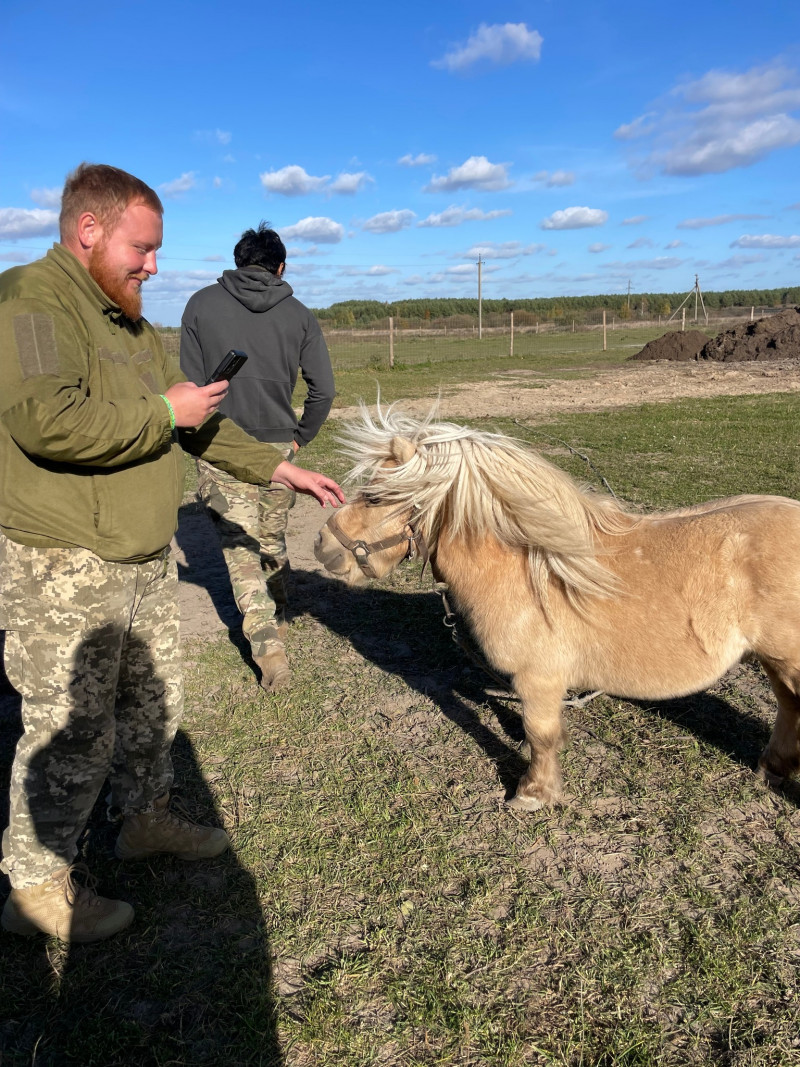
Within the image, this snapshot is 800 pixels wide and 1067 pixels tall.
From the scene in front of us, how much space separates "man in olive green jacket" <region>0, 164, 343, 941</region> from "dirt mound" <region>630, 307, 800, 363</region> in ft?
103

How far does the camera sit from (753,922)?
2.79 meters

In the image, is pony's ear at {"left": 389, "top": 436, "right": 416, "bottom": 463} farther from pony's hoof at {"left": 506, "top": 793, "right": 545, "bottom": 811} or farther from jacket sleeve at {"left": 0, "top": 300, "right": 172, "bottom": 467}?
pony's hoof at {"left": 506, "top": 793, "right": 545, "bottom": 811}

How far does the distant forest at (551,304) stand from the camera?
7094 cm

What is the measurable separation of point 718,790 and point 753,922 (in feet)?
3.02

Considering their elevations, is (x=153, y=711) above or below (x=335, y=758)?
above

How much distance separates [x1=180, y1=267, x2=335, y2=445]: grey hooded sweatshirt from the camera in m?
4.79

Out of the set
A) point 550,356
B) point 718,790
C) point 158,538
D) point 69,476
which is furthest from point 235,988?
point 550,356

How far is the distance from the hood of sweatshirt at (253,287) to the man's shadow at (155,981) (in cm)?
338

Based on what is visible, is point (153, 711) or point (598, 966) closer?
point (598, 966)

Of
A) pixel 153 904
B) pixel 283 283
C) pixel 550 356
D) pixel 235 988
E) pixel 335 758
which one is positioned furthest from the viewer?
pixel 550 356

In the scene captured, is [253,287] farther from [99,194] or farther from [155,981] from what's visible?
[155,981]

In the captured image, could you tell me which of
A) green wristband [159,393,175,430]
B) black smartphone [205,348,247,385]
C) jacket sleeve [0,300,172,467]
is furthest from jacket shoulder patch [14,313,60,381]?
black smartphone [205,348,247,385]

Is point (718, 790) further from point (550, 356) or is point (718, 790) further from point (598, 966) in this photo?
point (550, 356)

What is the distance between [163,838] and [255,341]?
3.33m
